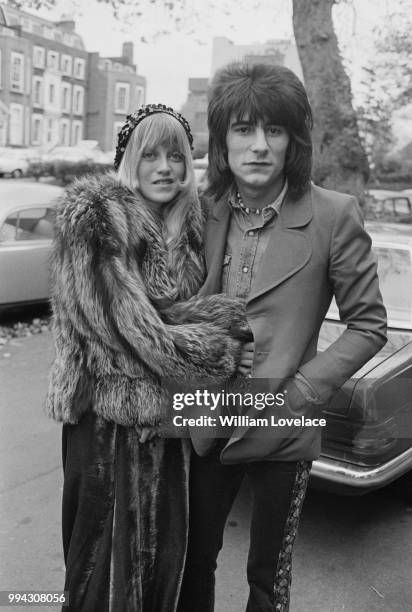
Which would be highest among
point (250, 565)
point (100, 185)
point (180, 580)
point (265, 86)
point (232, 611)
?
point (265, 86)

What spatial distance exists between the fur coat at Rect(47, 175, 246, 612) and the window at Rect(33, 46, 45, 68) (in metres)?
5.51

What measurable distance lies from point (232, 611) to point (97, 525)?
0.91 metres

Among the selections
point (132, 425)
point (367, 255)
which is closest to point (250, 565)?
point (132, 425)

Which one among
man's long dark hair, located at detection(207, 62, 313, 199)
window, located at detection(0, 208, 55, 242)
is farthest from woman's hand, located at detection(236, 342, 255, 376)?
window, located at detection(0, 208, 55, 242)

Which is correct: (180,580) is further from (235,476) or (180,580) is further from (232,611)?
(232,611)

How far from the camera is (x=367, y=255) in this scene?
1.65 m

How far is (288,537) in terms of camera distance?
1.79m

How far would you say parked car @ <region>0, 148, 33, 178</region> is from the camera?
735 cm

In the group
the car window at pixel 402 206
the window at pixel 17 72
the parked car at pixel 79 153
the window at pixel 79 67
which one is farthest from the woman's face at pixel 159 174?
the car window at pixel 402 206

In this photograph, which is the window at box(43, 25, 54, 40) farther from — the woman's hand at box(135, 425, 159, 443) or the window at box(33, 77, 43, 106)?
the woman's hand at box(135, 425, 159, 443)

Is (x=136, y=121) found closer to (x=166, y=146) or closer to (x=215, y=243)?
(x=166, y=146)

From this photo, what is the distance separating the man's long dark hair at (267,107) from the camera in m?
1.64

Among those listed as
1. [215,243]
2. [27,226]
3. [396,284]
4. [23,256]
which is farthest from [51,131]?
[215,243]

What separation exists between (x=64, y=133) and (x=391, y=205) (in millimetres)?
5477
